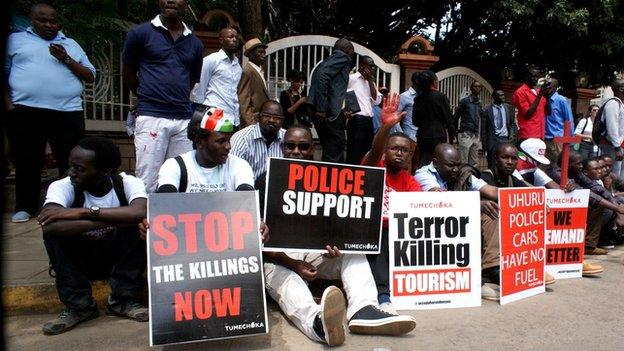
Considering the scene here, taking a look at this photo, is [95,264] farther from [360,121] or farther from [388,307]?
[360,121]

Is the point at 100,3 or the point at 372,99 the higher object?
the point at 100,3

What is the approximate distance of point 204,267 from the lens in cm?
300

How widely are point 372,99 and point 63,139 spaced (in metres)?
3.83

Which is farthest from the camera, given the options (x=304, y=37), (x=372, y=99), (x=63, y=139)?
(x=304, y=37)

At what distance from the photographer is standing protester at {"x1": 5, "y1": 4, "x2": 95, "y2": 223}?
452 centimetres

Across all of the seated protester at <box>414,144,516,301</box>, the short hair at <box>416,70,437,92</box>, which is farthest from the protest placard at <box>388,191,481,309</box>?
the short hair at <box>416,70,437,92</box>

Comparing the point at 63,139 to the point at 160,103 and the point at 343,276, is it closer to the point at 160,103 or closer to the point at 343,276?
the point at 160,103

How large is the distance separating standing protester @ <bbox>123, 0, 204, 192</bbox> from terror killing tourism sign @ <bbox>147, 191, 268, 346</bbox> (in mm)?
1237

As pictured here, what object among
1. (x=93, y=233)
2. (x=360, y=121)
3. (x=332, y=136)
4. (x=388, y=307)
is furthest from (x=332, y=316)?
(x=360, y=121)

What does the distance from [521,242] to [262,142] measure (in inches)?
86.2

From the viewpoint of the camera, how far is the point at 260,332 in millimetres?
2994

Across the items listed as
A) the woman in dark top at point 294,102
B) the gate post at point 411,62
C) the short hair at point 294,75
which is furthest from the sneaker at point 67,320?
the gate post at point 411,62

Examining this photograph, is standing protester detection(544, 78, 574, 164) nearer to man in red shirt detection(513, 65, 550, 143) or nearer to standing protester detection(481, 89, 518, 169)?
man in red shirt detection(513, 65, 550, 143)

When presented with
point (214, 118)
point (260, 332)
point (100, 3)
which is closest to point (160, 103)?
point (214, 118)
